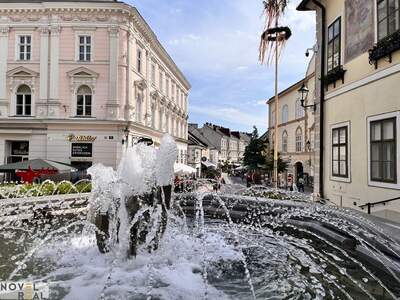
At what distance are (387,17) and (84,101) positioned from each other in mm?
21651

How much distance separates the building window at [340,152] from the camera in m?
12.8

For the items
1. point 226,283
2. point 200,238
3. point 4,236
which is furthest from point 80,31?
point 226,283

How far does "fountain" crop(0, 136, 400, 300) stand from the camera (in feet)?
16.6

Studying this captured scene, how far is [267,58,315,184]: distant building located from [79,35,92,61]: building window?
1781 centimetres

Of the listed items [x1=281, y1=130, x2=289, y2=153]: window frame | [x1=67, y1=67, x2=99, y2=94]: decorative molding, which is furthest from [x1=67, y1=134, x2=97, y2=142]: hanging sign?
[x1=281, y1=130, x2=289, y2=153]: window frame

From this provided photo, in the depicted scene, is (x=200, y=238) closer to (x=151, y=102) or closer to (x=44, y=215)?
(x=44, y=215)

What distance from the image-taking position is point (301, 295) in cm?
492

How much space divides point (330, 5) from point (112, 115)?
16.9 metres

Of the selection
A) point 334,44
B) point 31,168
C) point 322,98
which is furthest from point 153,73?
point 334,44

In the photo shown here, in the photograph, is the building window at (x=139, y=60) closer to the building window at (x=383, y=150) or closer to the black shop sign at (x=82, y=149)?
the black shop sign at (x=82, y=149)

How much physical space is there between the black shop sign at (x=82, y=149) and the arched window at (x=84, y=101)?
2.14 metres

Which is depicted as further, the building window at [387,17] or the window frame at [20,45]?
the window frame at [20,45]

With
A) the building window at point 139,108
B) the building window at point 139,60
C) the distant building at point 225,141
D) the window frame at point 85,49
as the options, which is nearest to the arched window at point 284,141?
the building window at point 139,108

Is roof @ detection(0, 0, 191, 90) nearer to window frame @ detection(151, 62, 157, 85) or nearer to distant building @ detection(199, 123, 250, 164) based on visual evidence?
window frame @ detection(151, 62, 157, 85)
